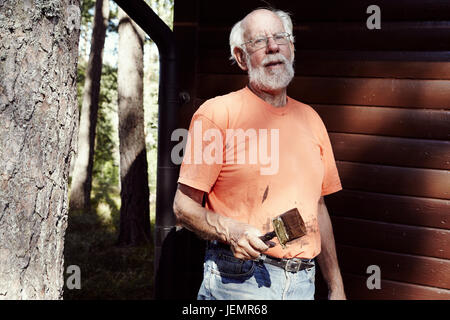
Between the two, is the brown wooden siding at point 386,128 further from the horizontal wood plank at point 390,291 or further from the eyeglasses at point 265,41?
the eyeglasses at point 265,41

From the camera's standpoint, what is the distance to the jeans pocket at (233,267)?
199 cm

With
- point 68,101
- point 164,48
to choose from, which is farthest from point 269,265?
point 164,48

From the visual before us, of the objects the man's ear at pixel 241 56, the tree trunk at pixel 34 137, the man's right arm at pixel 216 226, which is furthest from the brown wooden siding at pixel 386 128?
the tree trunk at pixel 34 137

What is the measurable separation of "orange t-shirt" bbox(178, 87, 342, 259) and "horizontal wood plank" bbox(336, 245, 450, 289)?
4.07ft

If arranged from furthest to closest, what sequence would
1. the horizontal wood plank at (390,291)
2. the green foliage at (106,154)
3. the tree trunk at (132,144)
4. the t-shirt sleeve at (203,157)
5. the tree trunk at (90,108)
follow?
the green foliage at (106,154), the tree trunk at (90,108), the tree trunk at (132,144), the horizontal wood plank at (390,291), the t-shirt sleeve at (203,157)

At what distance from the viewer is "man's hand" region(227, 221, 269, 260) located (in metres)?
1.78

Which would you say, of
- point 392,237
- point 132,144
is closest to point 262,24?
point 392,237

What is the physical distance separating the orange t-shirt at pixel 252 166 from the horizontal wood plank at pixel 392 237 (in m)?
1.19

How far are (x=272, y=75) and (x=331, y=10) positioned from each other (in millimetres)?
1408

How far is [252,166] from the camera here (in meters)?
2.03

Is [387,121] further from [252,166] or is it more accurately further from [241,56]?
[252,166]
